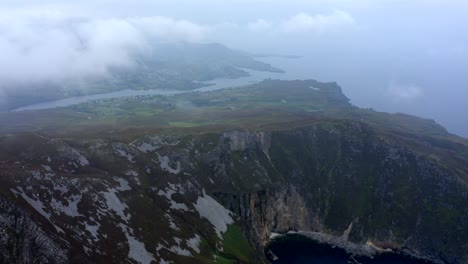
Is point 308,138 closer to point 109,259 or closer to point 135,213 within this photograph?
point 135,213

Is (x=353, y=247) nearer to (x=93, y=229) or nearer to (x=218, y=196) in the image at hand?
(x=218, y=196)

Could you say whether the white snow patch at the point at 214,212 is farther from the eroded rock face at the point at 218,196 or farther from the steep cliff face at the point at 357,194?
the steep cliff face at the point at 357,194

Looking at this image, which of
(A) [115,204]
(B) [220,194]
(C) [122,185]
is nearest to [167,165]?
(B) [220,194]

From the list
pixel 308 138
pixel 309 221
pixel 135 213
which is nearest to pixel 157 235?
pixel 135 213

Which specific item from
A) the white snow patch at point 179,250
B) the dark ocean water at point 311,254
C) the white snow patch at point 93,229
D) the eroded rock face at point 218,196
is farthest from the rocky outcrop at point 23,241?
the dark ocean water at point 311,254

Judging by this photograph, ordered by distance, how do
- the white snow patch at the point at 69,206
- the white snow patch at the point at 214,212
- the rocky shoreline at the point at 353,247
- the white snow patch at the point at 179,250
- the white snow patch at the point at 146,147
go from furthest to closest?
the white snow patch at the point at 146,147, the rocky shoreline at the point at 353,247, the white snow patch at the point at 214,212, the white snow patch at the point at 179,250, the white snow patch at the point at 69,206

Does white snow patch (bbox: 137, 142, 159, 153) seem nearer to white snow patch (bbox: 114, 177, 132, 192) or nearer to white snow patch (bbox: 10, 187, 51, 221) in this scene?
white snow patch (bbox: 114, 177, 132, 192)

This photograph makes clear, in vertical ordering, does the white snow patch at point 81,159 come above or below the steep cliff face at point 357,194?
above
